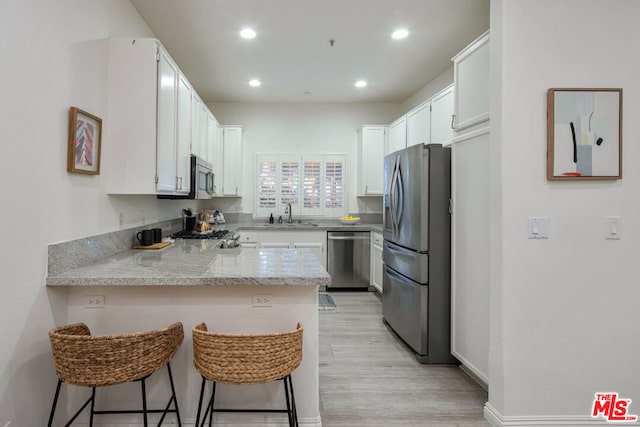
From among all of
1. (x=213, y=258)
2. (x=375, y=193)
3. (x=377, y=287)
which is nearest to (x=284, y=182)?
(x=375, y=193)

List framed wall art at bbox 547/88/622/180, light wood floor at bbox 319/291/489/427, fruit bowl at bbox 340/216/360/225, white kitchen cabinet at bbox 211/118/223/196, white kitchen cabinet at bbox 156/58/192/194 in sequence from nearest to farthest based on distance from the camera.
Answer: framed wall art at bbox 547/88/622/180, light wood floor at bbox 319/291/489/427, white kitchen cabinet at bbox 156/58/192/194, white kitchen cabinet at bbox 211/118/223/196, fruit bowl at bbox 340/216/360/225

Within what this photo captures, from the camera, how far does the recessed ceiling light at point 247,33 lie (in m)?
2.97

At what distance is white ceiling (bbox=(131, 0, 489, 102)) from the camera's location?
8.63ft

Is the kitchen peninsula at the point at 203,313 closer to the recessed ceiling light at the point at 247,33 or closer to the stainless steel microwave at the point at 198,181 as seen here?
the stainless steel microwave at the point at 198,181

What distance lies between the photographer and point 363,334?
10.6 ft

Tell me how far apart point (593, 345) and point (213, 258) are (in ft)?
7.79

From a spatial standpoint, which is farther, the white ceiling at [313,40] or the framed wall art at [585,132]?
the white ceiling at [313,40]

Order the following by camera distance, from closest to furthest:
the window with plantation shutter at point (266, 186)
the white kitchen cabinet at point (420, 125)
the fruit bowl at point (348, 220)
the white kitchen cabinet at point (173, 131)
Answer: the white kitchen cabinet at point (173, 131)
the white kitchen cabinet at point (420, 125)
the fruit bowl at point (348, 220)
the window with plantation shutter at point (266, 186)

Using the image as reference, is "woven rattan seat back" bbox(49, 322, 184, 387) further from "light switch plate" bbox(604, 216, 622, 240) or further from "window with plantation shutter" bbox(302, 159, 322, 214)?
"window with plantation shutter" bbox(302, 159, 322, 214)

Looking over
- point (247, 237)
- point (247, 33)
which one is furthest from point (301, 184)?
point (247, 33)

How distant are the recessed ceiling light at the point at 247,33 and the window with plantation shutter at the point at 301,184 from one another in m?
2.26

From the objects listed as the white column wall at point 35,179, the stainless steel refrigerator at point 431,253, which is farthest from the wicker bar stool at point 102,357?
the stainless steel refrigerator at point 431,253

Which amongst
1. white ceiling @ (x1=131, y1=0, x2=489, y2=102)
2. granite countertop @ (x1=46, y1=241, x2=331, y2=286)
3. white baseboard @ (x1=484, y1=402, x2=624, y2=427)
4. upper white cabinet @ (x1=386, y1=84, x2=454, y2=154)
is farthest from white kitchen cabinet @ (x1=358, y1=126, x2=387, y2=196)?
white baseboard @ (x1=484, y1=402, x2=624, y2=427)

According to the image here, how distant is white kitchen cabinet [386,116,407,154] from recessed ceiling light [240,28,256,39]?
2.10 m
